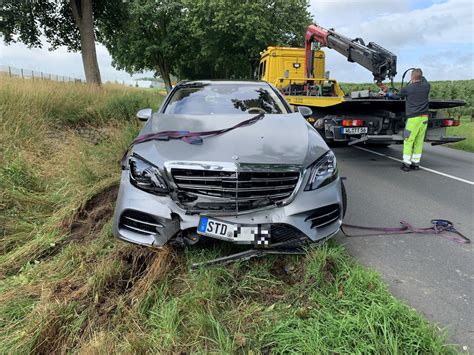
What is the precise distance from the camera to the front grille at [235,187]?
275 centimetres

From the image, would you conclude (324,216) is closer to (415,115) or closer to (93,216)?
(93,216)

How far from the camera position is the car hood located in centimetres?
289

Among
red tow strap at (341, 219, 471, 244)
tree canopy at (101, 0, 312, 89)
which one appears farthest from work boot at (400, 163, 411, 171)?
tree canopy at (101, 0, 312, 89)

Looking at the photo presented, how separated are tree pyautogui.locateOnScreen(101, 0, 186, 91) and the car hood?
2779 cm

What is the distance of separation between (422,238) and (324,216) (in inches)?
70.8

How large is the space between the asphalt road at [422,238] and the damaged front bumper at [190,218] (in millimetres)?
900

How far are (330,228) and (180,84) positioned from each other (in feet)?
10.2

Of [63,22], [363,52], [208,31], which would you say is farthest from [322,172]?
[208,31]

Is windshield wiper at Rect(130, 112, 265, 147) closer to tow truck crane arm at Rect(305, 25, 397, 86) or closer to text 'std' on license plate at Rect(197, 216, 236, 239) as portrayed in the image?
text 'std' on license plate at Rect(197, 216, 236, 239)

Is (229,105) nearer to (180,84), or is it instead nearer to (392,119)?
(180,84)

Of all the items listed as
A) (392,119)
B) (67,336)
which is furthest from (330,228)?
(392,119)

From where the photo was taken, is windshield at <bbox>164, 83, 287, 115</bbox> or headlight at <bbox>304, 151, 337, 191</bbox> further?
Answer: windshield at <bbox>164, 83, 287, 115</bbox>

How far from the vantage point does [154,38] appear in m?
33.6

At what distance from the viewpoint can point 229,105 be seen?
14.6ft
